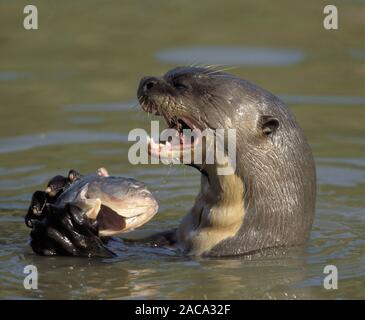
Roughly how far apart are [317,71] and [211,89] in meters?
4.54

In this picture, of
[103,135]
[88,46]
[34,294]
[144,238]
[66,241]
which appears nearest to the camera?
[34,294]

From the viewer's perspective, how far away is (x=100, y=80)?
38.2 feet

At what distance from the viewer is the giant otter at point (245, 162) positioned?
23.8ft

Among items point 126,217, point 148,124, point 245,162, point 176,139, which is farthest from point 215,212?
point 148,124

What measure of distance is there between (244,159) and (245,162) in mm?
19

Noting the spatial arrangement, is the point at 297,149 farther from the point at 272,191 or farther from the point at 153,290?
the point at 153,290

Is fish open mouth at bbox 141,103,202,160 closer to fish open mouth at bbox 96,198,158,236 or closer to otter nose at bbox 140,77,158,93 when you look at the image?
otter nose at bbox 140,77,158,93

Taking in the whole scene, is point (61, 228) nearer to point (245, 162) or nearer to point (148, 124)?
point (245, 162)

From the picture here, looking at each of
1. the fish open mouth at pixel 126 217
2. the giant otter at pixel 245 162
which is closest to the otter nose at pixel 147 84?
the giant otter at pixel 245 162

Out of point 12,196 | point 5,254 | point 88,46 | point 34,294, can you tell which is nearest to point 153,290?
point 34,294

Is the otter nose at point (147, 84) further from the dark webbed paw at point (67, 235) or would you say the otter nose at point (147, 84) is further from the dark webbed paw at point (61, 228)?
the dark webbed paw at point (67, 235)

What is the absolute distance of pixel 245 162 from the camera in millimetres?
7238

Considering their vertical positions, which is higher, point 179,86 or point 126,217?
point 179,86

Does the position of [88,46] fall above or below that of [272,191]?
above
